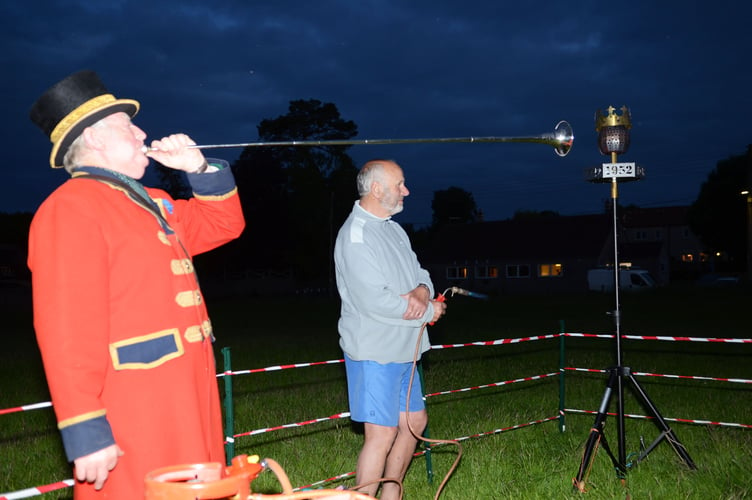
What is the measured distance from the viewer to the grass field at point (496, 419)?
5.15 m

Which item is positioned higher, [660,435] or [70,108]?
[70,108]

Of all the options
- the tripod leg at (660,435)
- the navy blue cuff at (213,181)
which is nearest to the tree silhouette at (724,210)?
the tripod leg at (660,435)

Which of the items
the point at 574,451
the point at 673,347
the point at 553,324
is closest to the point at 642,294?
the point at 553,324

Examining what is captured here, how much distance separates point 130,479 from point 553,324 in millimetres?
18448

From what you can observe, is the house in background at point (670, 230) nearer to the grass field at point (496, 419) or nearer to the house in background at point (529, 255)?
the house in background at point (529, 255)

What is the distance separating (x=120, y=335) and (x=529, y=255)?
52.2 metres

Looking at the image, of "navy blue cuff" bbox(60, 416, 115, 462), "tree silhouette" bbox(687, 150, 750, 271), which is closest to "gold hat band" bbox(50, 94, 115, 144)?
"navy blue cuff" bbox(60, 416, 115, 462)

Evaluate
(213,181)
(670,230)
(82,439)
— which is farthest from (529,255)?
(82,439)

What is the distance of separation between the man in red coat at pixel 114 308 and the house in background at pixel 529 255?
47.6 m

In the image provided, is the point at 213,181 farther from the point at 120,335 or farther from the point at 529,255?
the point at 529,255

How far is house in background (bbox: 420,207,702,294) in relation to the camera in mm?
52000

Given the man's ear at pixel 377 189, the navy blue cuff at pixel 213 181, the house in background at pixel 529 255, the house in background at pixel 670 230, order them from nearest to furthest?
the navy blue cuff at pixel 213 181, the man's ear at pixel 377 189, the house in background at pixel 529 255, the house in background at pixel 670 230

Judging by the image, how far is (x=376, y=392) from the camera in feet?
12.9

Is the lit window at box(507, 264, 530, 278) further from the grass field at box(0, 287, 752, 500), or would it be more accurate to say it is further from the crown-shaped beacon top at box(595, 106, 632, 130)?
the crown-shaped beacon top at box(595, 106, 632, 130)
